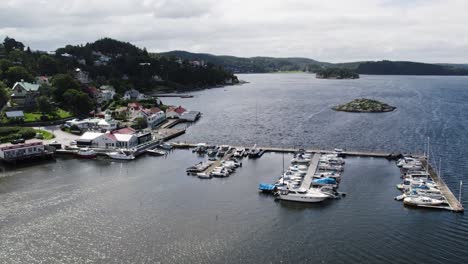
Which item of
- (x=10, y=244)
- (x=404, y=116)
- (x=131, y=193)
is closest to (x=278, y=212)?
(x=131, y=193)

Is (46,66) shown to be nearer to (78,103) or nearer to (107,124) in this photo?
(78,103)

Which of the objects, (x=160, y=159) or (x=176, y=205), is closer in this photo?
(x=176, y=205)

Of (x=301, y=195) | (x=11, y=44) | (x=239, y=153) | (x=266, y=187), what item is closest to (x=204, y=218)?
(x=266, y=187)

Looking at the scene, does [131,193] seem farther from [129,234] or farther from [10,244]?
[10,244]

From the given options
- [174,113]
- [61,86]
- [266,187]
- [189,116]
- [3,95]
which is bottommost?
[266,187]

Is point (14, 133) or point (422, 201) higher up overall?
point (14, 133)
